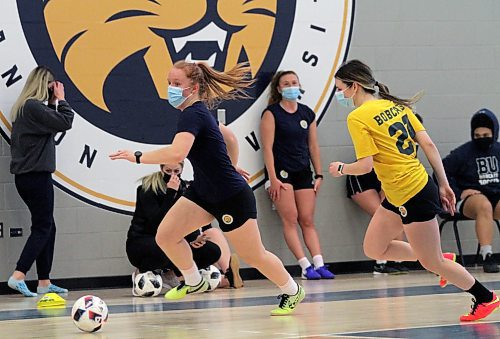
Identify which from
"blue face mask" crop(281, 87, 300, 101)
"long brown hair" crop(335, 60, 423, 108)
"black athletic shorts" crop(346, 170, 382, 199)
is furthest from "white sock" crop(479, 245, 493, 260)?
"long brown hair" crop(335, 60, 423, 108)

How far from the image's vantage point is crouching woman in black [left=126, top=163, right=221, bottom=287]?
31.0ft

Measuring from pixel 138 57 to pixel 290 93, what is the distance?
1581 millimetres

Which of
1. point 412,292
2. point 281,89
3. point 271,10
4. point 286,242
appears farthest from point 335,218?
point 412,292

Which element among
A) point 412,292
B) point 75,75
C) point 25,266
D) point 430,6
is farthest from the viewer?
point 430,6

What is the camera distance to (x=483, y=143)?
11.3 meters

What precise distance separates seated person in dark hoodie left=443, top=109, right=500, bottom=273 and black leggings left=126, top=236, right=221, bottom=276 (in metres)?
3.01

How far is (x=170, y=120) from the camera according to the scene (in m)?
10.7

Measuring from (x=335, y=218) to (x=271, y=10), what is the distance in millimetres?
2318

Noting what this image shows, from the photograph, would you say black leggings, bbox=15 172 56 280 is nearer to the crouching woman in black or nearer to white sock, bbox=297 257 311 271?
the crouching woman in black

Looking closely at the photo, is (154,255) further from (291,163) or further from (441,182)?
(441,182)

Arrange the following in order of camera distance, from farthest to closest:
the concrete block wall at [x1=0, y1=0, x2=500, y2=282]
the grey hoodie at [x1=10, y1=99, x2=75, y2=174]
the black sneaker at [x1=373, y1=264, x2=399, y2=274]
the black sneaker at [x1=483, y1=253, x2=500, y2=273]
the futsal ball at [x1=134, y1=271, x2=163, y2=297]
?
1. the black sneaker at [x1=373, y1=264, x2=399, y2=274]
2. the black sneaker at [x1=483, y1=253, x2=500, y2=273]
3. the concrete block wall at [x1=0, y1=0, x2=500, y2=282]
4. the grey hoodie at [x1=10, y1=99, x2=75, y2=174]
5. the futsal ball at [x1=134, y1=271, x2=163, y2=297]

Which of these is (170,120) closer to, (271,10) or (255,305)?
(271,10)

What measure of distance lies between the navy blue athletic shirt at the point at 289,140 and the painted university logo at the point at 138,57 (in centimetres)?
23

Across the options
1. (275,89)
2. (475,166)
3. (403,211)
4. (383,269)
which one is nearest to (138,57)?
(275,89)
